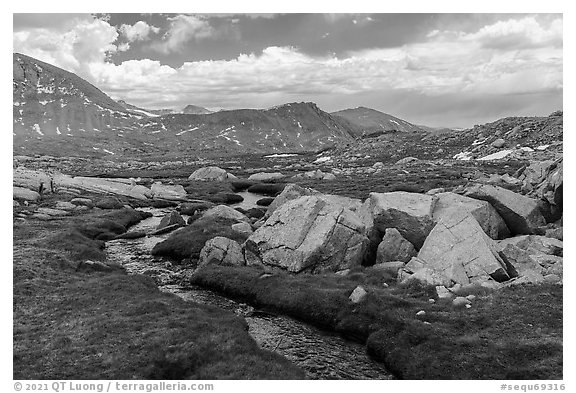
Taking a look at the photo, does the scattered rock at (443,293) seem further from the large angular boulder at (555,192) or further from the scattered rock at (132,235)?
the scattered rock at (132,235)

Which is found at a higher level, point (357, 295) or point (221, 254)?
point (221, 254)

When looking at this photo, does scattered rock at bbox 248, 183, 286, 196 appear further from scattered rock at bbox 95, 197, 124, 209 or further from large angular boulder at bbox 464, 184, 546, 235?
large angular boulder at bbox 464, 184, 546, 235

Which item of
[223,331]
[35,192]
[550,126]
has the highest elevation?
[550,126]

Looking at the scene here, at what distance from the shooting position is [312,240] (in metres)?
40.2

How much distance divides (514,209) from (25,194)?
244ft

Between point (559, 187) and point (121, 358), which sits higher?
point (559, 187)

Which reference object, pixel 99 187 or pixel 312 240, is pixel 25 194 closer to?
pixel 99 187

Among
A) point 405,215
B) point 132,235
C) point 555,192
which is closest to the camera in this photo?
point 405,215

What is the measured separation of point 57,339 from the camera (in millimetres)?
26156

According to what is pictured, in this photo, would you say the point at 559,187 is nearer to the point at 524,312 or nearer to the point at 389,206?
the point at 389,206

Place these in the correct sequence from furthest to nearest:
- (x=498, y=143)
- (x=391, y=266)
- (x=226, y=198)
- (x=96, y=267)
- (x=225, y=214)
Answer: (x=498, y=143)
(x=226, y=198)
(x=225, y=214)
(x=96, y=267)
(x=391, y=266)

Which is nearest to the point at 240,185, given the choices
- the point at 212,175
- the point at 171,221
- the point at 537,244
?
the point at 212,175
